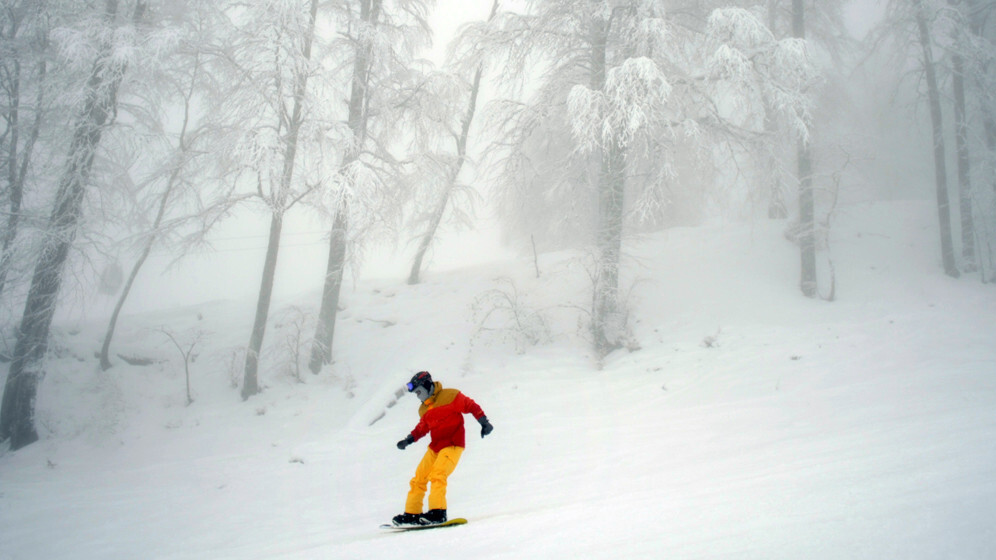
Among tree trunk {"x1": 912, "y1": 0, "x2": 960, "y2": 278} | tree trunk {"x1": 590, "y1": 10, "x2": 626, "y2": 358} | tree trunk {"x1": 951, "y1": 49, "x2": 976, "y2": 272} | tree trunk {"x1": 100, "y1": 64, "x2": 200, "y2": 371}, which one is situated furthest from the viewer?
tree trunk {"x1": 951, "y1": 49, "x2": 976, "y2": 272}

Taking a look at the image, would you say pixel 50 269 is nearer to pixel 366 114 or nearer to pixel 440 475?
pixel 366 114

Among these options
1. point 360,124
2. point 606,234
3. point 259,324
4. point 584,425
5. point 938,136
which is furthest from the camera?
point 938,136

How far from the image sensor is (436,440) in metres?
4.43

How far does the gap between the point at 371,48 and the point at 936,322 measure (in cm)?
1402

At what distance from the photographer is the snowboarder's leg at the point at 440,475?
13.7 feet

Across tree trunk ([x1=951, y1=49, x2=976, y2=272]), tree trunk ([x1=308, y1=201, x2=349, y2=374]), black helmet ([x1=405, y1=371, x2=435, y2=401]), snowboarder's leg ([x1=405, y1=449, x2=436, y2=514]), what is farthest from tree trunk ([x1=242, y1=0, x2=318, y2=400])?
tree trunk ([x1=951, y1=49, x2=976, y2=272])

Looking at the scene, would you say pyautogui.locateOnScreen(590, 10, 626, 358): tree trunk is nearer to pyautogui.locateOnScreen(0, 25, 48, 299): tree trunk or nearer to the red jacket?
the red jacket

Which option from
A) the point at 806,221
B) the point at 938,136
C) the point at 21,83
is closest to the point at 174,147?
the point at 21,83

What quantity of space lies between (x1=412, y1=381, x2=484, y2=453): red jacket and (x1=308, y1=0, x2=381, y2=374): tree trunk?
6854 mm

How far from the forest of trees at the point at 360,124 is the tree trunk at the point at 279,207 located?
5 centimetres

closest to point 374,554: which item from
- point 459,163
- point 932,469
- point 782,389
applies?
point 932,469

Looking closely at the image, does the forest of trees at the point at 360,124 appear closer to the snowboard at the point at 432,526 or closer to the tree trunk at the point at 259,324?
the tree trunk at the point at 259,324

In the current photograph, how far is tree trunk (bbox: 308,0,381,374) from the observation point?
1104 cm

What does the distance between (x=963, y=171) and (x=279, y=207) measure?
18.2 metres
